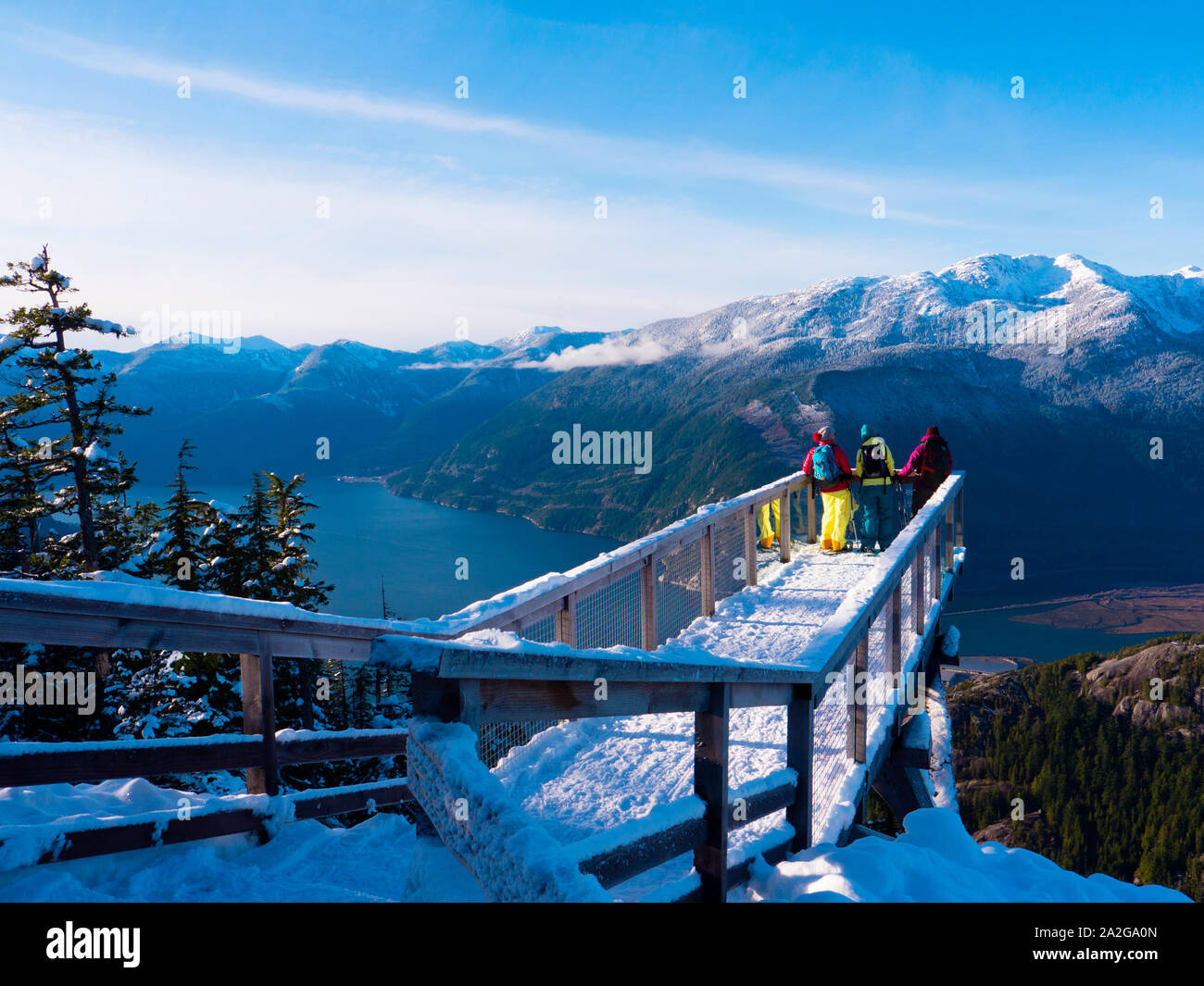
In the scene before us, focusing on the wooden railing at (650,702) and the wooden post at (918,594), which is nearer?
the wooden railing at (650,702)

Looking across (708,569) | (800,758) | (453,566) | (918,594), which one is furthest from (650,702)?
(453,566)

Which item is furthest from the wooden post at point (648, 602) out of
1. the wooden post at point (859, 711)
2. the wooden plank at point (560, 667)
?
the wooden plank at point (560, 667)

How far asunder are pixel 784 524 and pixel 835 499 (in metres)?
0.80

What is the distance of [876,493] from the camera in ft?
31.1

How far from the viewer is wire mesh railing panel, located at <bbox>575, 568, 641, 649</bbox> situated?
17.2ft

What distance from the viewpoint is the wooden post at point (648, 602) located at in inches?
230

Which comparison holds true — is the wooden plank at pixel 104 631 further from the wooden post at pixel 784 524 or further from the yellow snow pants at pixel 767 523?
the yellow snow pants at pixel 767 523

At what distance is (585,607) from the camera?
524 cm

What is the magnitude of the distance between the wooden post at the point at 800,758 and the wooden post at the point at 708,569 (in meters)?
3.99

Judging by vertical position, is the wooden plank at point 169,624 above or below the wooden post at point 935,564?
above

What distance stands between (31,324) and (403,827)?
1557 cm
